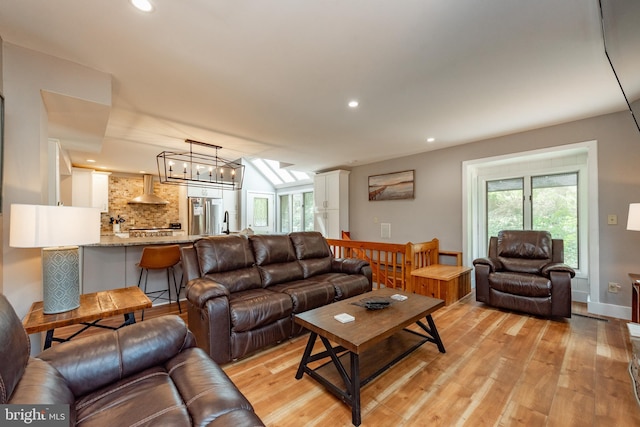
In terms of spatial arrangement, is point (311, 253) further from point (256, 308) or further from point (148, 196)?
point (148, 196)

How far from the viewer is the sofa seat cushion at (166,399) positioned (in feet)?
3.27

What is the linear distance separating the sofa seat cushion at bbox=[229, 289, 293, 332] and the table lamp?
1.07 metres

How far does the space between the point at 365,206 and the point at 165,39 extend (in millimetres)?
4759

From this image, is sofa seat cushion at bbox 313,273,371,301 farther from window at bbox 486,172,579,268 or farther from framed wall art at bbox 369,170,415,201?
window at bbox 486,172,579,268

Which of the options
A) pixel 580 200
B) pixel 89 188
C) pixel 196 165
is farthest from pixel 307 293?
pixel 89 188

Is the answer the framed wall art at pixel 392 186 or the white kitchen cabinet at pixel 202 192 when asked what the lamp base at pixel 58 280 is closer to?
the framed wall art at pixel 392 186

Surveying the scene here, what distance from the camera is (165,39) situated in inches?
72.9

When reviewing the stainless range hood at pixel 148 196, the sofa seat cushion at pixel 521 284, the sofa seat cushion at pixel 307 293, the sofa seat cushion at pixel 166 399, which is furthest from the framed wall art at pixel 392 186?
the stainless range hood at pixel 148 196

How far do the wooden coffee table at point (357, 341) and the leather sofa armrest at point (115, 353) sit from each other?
2.88 ft

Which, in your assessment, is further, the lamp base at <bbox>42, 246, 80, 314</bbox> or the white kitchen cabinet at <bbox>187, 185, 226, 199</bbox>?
the white kitchen cabinet at <bbox>187, 185, 226, 199</bbox>

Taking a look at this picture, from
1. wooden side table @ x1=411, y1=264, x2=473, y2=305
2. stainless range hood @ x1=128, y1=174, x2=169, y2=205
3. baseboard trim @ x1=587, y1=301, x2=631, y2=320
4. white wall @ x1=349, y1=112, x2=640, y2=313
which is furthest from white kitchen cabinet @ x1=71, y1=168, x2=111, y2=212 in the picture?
baseboard trim @ x1=587, y1=301, x2=631, y2=320

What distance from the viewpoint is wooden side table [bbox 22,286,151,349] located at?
1.58 meters

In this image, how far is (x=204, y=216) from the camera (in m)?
6.86

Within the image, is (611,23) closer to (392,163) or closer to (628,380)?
(628,380)
